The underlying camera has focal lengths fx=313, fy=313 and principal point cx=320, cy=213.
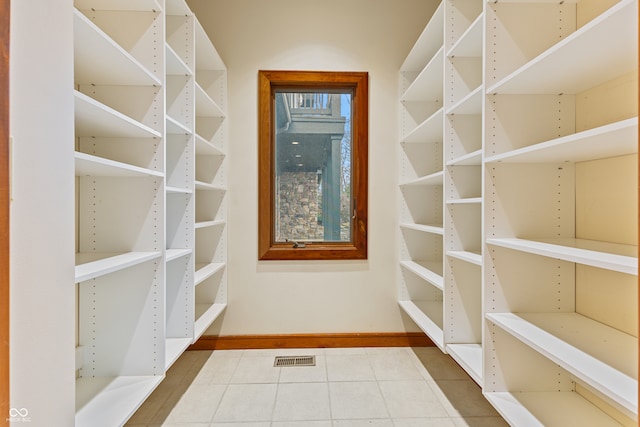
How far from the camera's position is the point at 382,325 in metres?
2.51

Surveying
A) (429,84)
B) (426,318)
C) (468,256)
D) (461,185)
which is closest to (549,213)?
(468,256)

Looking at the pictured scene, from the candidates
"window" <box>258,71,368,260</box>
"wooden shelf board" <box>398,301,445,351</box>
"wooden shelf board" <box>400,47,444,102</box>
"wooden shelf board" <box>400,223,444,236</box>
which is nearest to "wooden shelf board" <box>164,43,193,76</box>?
"window" <box>258,71,368,260</box>

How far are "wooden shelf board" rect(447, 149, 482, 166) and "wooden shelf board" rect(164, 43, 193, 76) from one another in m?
1.57

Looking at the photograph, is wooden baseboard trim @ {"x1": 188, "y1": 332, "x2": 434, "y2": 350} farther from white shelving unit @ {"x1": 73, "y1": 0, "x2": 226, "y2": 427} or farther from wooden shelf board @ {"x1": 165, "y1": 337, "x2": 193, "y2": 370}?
white shelving unit @ {"x1": 73, "y1": 0, "x2": 226, "y2": 427}

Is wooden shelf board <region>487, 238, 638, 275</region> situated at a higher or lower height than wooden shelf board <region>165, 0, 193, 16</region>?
lower

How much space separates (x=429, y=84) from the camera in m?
2.19

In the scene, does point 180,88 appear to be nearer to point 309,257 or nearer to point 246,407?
point 309,257

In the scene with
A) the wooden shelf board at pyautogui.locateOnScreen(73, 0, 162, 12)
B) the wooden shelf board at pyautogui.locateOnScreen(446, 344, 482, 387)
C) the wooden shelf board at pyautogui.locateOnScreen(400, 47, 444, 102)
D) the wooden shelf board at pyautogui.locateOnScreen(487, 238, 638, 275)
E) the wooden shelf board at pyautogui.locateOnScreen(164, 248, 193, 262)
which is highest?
the wooden shelf board at pyautogui.locateOnScreen(73, 0, 162, 12)

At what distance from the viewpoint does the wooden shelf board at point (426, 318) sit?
1844 millimetres

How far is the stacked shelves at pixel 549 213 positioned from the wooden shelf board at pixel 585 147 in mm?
13

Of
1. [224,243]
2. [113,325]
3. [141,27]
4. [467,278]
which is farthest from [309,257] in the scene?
[141,27]

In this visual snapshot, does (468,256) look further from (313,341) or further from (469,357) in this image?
(313,341)

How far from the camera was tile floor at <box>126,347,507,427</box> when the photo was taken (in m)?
1.62

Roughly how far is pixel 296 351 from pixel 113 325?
136 centimetres
